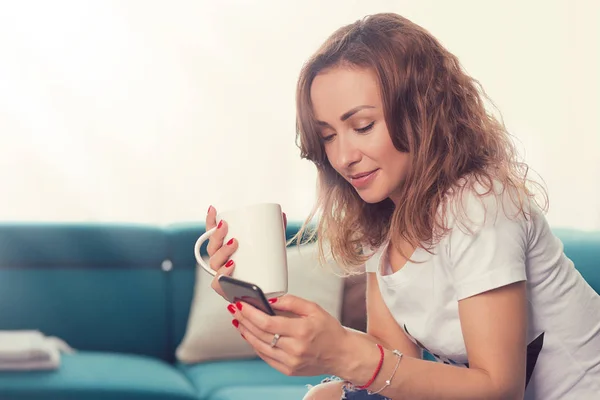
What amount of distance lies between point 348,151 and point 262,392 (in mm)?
1173

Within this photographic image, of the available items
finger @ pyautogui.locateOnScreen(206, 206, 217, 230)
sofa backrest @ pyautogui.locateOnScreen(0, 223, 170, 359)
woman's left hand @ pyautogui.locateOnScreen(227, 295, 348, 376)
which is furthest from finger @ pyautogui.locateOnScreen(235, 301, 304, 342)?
sofa backrest @ pyautogui.locateOnScreen(0, 223, 170, 359)

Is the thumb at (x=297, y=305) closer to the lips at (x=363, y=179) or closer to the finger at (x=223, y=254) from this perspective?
the finger at (x=223, y=254)

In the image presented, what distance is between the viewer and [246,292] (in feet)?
3.72

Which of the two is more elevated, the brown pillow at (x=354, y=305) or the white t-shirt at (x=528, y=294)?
the white t-shirt at (x=528, y=294)

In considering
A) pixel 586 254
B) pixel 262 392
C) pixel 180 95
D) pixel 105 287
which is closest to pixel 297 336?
pixel 262 392

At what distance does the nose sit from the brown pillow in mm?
1601

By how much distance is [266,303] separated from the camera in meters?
1.13

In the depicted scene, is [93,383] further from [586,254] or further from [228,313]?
[586,254]

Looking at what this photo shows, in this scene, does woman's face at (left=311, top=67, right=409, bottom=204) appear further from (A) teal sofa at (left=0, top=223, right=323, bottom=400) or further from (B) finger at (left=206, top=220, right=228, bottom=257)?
(A) teal sofa at (left=0, top=223, right=323, bottom=400)

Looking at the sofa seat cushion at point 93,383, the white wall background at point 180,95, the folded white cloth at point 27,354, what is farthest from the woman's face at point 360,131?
the white wall background at point 180,95

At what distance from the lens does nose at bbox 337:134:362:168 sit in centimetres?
137

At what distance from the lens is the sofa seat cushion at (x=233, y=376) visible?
2512 mm

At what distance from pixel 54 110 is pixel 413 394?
106 inches

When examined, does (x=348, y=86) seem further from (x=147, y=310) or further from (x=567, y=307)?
(x=147, y=310)
